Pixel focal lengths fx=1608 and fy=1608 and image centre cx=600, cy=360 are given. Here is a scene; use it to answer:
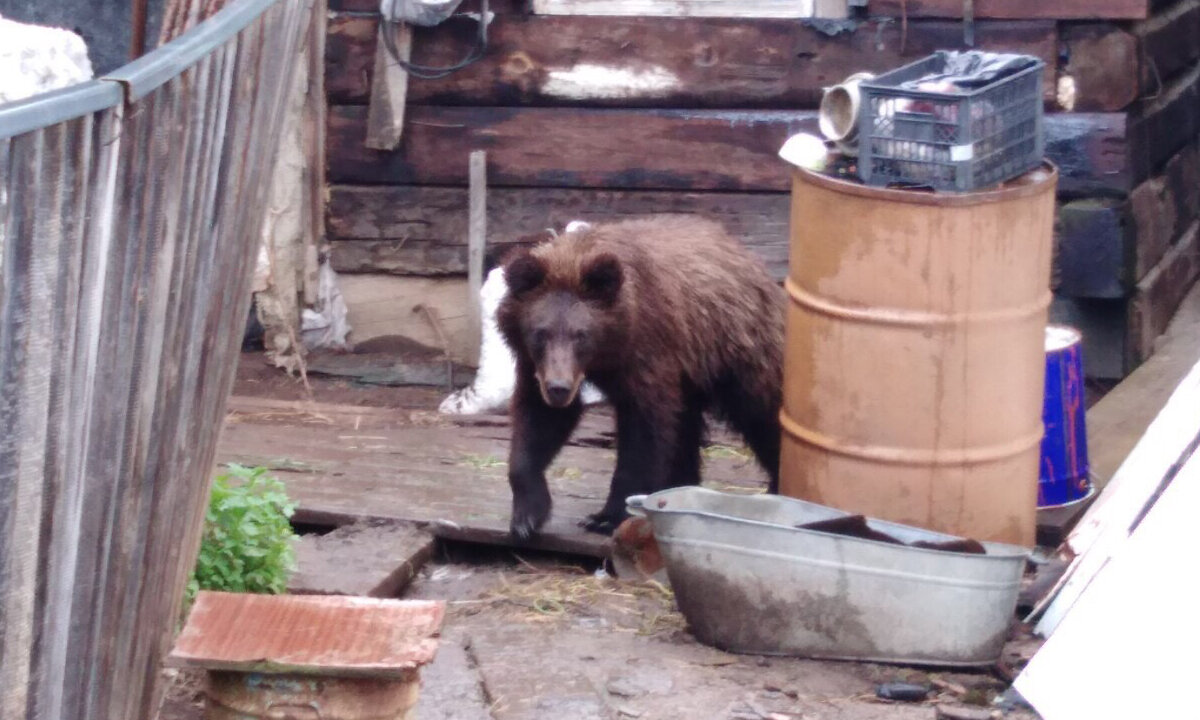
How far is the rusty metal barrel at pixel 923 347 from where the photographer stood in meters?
4.98

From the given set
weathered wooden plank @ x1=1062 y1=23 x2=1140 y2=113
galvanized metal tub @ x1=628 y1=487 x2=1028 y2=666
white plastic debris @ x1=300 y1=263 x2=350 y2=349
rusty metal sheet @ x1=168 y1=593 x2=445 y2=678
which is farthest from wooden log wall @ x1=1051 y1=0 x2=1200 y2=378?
rusty metal sheet @ x1=168 y1=593 x2=445 y2=678

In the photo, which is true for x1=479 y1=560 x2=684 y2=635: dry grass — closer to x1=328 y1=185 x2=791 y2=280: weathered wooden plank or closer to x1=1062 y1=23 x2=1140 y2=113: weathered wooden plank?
x1=328 y1=185 x2=791 y2=280: weathered wooden plank

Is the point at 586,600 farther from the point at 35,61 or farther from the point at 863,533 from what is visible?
the point at 35,61

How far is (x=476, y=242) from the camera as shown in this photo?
8.22 metres

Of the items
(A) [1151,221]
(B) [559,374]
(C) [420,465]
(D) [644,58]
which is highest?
(D) [644,58]

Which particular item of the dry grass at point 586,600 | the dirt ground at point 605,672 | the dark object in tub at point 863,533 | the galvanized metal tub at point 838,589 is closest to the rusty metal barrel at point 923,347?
the galvanized metal tub at point 838,589

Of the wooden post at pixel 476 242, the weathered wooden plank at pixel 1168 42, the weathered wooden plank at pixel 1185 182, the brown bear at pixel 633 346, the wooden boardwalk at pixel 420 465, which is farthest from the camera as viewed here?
the weathered wooden plank at pixel 1185 182

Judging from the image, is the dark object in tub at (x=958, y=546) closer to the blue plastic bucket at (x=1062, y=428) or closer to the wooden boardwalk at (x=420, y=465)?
the blue plastic bucket at (x=1062, y=428)

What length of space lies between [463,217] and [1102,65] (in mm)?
3191

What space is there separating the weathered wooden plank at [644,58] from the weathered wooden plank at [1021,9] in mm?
55

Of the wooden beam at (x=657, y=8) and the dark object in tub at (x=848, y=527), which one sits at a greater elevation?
the wooden beam at (x=657, y=8)

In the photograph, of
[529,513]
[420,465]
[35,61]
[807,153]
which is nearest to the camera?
[807,153]

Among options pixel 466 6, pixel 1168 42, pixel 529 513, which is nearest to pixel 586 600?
pixel 529 513

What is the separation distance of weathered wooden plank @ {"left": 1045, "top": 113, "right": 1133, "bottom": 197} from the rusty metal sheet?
454 centimetres
